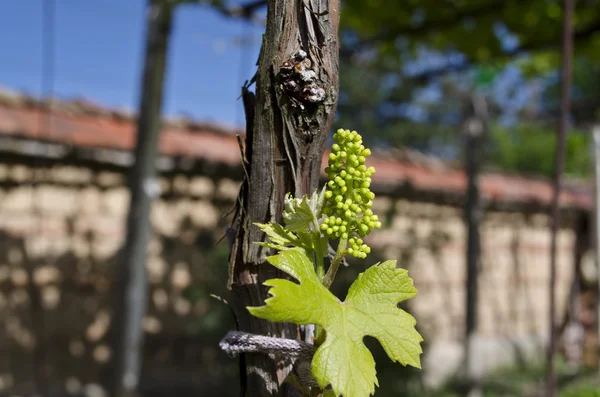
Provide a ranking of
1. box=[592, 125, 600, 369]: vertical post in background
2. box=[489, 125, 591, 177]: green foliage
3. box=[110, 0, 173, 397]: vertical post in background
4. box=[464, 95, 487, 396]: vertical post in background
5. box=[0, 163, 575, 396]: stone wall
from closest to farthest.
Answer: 1. box=[110, 0, 173, 397]: vertical post in background
2. box=[0, 163, 575, 396]: stone wall
3. box=[464, 95, 487, 396]: vertical post in background
4. box=[592, 125, 600, 369]: vertical post in background
5. box=[489, 125, 591, 177]: green foliage

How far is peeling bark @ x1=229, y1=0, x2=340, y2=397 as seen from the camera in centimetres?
79

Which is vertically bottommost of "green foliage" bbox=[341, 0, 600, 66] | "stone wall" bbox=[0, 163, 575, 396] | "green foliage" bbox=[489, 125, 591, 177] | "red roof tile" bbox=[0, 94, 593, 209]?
"stone wall" bbox=[0, 163, 575, 396]

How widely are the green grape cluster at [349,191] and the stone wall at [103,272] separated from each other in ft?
10.3

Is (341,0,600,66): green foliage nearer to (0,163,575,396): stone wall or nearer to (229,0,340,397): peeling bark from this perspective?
(0,163,575,396): stone wall

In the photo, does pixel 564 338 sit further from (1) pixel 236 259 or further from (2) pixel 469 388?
(1) pixel 236 259

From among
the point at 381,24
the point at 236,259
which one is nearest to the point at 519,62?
the point at 381,24

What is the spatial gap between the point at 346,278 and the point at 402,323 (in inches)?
141

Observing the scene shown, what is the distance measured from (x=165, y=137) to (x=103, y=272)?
3.99ft

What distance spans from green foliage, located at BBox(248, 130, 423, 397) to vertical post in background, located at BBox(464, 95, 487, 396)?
13.7ft

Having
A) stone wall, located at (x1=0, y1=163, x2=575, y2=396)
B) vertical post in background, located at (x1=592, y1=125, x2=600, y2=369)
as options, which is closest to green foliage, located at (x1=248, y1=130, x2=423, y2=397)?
stone wall, located at (x1=0, y1=163, x2=575, y2=396)

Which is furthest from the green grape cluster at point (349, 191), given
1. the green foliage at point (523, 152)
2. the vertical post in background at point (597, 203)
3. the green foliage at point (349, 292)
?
the green foliage at point (523, 152)

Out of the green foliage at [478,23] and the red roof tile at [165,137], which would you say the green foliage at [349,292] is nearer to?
the red roof tile at [165,137]

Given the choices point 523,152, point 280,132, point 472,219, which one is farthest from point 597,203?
point 523,152

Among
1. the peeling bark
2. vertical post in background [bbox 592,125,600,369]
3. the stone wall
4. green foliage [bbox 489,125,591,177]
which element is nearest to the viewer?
the peeling bark
